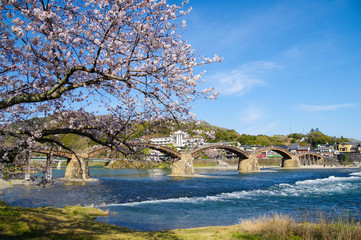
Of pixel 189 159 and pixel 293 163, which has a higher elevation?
pixel 189 159

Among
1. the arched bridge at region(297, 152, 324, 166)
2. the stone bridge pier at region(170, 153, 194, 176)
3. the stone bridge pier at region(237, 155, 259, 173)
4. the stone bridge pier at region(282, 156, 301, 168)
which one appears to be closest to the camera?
the stone bridge pier at region(170, 153, 194, 176)

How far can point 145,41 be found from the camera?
21.4 feet

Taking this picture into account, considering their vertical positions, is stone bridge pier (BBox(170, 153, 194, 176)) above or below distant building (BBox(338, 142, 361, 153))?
below

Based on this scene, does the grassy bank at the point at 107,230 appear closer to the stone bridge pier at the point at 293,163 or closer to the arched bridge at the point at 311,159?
the stone bridge pier at the point at 293,163

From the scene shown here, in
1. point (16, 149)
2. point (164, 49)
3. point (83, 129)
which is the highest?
point (164, 49)

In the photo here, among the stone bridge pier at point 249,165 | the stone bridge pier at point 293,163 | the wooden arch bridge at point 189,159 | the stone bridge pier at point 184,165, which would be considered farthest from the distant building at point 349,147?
the stone bridge pier at point 184,165

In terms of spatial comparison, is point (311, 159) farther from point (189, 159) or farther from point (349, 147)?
point (189, 159)

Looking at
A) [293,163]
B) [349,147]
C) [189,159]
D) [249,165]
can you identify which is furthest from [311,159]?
[189,159]

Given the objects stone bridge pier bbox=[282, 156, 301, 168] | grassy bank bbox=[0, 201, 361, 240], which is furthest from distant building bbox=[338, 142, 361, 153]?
grassy bank bbox=[0, 201, 361, 240]

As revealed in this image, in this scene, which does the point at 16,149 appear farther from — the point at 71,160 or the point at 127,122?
the point at 71,160

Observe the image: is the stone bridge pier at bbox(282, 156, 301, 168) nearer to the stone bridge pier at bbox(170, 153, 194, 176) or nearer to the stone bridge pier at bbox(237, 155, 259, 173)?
the stone bridge pier at bbox(237, 155, 259, 173)

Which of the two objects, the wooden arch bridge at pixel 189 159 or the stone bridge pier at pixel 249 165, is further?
the stone bridge pier at pixel 249 165

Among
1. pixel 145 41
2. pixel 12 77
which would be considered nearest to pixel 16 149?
pixel 12 77

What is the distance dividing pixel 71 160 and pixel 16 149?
43263 mm
